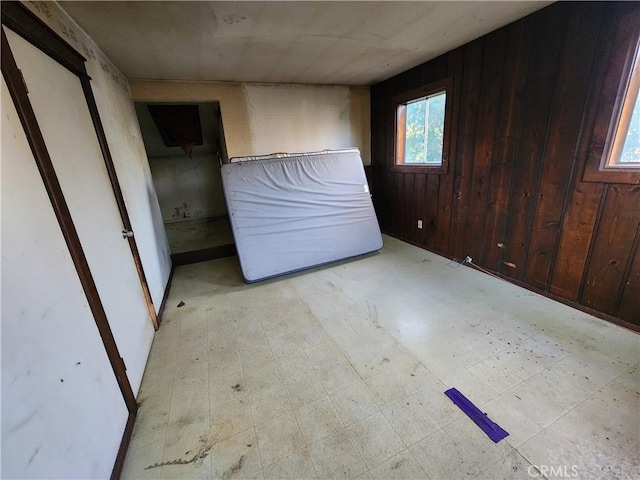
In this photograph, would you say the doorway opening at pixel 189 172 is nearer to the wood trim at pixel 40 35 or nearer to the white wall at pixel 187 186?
the white wall at pixel 187 186

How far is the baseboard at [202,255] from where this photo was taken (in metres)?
3.54

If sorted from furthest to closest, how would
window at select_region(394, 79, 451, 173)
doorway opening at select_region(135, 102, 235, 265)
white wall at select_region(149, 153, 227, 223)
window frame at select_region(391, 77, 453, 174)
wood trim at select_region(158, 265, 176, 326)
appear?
white wall at select_region(149, 153, 227, 223) < doorway opening at select_region(135, 102, 235, 265) < window at select_region(394, 79, 451, 173) < window frame at select_region(391, 77, 453, 174) < wood trim at select_region(158, 265, 176, 326)

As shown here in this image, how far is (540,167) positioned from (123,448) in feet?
10.8

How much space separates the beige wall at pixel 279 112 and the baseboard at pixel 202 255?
1275 millimetres

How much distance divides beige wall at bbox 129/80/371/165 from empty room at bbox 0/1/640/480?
0.03 metres

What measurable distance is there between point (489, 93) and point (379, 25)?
1.23 metres

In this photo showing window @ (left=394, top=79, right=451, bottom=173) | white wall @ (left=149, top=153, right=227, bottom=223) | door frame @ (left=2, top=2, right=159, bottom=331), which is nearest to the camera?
door frame @ (left=2, top=2, right=159, bottom=331)

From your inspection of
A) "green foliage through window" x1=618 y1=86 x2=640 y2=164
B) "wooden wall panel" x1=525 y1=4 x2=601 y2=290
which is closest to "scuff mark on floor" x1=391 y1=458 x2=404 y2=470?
"wooden wall panel" x1=525 y1=4 x2=601 y2=290

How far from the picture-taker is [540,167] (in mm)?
2217

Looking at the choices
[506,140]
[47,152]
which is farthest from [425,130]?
[47,152]

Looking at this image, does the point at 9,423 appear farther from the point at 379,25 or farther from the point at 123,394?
the point at 379,25

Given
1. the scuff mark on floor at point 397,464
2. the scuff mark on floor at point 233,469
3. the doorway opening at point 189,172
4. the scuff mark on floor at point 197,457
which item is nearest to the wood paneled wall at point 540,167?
the scuff mark on floor at point 397,464

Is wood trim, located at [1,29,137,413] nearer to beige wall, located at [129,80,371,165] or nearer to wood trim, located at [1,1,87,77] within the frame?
wood trim, located at [1,1,87,77]

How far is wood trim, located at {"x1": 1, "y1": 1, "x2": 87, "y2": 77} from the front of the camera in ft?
3.55
